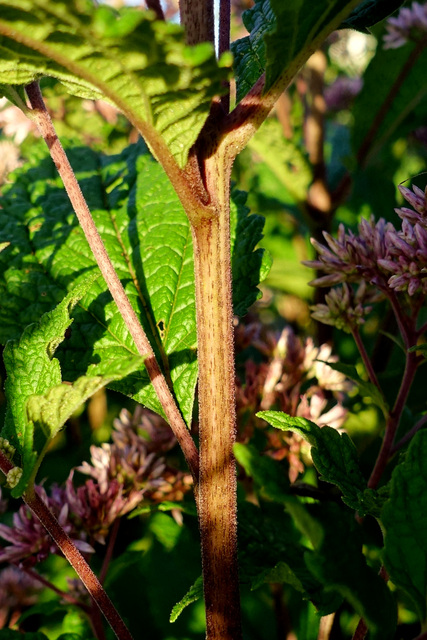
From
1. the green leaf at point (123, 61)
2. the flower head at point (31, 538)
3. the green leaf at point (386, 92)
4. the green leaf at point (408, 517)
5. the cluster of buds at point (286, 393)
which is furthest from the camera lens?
the green leaf at point (386, 92)

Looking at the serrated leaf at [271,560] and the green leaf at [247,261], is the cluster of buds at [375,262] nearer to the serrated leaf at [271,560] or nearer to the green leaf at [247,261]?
the green leaf at [247,261]

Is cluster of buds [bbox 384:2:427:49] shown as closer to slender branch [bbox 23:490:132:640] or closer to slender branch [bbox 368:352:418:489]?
slender branch [bbox 368:352:418:489]

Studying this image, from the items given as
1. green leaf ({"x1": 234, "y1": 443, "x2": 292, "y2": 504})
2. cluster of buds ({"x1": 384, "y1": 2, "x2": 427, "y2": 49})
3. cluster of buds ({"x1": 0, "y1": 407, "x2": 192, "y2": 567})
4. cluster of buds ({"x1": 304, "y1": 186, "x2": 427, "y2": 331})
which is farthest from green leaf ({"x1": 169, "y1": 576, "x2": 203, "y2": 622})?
cluster of buds ({"x1": 384, "y1": 2, "x2": 427, "y2": 49})

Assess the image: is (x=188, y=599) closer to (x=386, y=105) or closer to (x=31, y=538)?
(x=31, y=538)

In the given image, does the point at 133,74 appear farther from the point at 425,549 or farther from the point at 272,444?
the point at 272,444

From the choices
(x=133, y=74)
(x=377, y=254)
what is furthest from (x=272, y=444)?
(x=133, y=74)

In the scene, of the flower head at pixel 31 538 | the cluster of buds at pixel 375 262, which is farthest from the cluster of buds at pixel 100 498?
the cluster of buds at pixel 375 262
